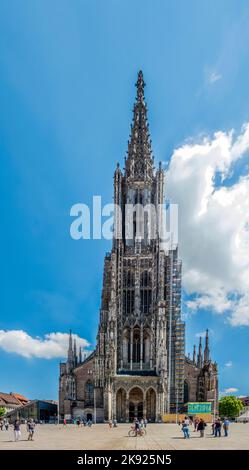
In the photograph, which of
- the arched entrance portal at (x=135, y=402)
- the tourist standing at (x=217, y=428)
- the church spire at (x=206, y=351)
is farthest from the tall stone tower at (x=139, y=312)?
the tourist standing at (x=217, y=428)

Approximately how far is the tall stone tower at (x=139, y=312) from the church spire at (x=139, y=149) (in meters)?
0.19

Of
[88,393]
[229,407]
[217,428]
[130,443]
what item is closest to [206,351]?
[88,393]

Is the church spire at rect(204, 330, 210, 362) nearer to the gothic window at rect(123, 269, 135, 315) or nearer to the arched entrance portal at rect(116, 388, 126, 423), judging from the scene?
the gothic window at rect(123, 269, 135, 315)

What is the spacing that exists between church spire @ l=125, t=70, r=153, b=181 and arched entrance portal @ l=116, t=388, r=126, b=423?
36488 millimetres

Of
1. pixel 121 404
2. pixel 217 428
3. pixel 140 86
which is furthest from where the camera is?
pixel 140 86

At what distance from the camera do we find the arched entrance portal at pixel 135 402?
75.6 metres

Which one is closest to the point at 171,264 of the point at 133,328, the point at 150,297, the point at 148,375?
the point at 150,297

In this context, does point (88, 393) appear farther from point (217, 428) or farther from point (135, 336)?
point (217, 428)

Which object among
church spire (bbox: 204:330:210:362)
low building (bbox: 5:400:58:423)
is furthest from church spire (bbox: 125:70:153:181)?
low building (bbox: 5:400:58:423)

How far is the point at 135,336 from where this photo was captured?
3140 inches

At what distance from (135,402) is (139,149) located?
44204 mm

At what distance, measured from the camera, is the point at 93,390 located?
78.9 metres

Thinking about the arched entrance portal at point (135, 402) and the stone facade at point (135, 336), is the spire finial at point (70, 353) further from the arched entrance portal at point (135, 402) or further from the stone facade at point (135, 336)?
the arched entrance portal at point (135, 402)

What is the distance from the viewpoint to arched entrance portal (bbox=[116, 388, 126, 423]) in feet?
247
